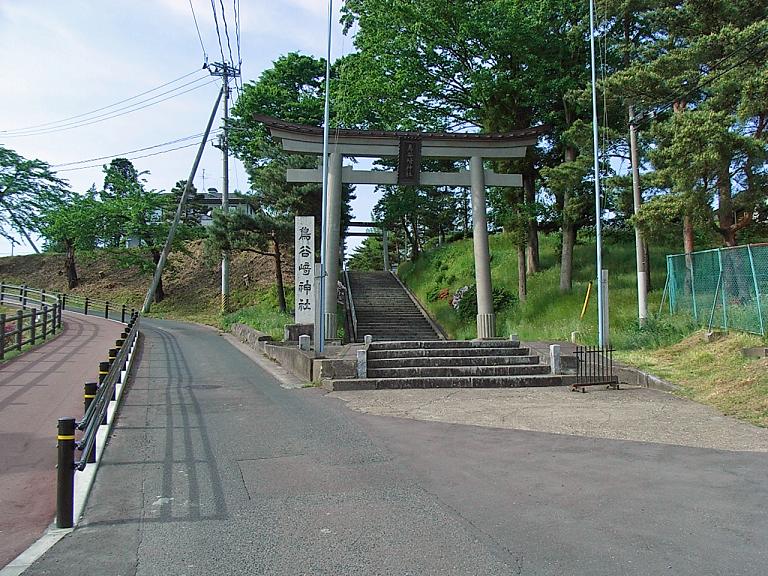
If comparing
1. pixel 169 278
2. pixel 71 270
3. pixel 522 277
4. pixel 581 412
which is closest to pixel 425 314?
pixel 522 277

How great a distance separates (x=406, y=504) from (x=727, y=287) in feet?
37.5

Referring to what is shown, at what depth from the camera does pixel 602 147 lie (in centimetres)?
1994

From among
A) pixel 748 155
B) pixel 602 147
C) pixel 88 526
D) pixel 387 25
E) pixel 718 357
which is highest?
pixel 387 25

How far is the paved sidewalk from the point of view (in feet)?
16.9

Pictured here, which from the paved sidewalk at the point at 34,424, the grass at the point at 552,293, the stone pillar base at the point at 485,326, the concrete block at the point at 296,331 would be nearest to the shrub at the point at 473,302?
the grass at the point at 552,293

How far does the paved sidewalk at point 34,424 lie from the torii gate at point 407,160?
778 centimetres

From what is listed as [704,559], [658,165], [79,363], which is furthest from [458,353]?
[704,559]

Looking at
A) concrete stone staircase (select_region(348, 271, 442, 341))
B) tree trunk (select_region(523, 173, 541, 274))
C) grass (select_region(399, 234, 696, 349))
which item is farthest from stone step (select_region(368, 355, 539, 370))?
concrete stone staircase (select_region(348, 271, 442, 341))

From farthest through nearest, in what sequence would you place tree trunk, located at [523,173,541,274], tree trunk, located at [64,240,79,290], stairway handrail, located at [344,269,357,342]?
1. tree trunk, located at [64,240,79,290]
2. stairway handrail, located at [344,269,357,342]
3. tree trunk, located at [523,173,541,274]

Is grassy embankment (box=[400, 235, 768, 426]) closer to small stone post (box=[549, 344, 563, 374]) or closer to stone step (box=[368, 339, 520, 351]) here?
small stone post (box=[549, 344, 563, 374])

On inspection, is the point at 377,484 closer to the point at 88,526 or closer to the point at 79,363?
the point at 88,526

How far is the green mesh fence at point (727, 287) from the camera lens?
12.7 meters

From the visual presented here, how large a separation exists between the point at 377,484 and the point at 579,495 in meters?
1.85

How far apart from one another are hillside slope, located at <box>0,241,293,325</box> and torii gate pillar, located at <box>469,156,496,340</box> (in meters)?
17.6
